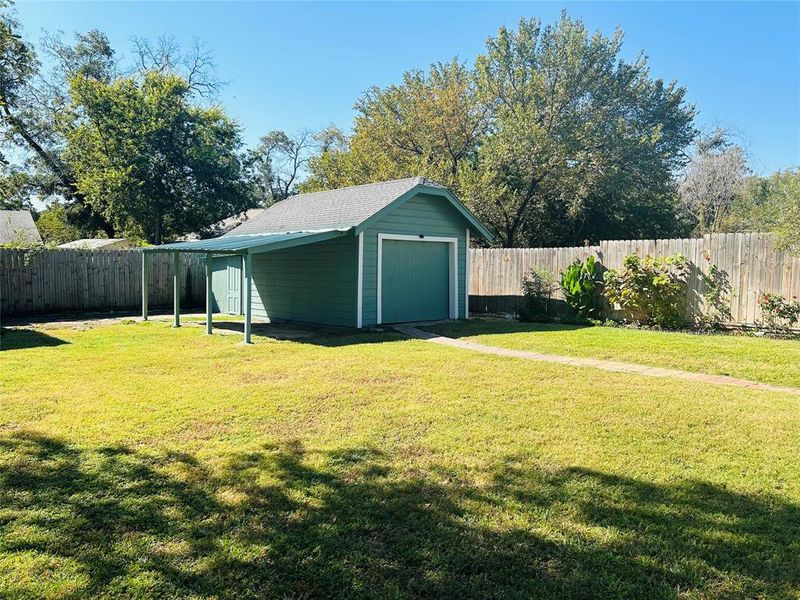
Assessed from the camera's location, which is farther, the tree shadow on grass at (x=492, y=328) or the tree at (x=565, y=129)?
the tree at (x=565, y=129)

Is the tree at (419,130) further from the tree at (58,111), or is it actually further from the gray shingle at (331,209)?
the tree at (58,111)

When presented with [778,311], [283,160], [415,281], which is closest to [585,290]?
[778,311]

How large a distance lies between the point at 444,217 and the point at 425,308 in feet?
7.53

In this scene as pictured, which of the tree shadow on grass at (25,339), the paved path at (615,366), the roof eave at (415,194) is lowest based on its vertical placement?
the paved path at (615,366)

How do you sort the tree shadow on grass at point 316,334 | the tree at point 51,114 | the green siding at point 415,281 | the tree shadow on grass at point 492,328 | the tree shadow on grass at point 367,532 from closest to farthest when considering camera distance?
1. the tree shadow on grass at point 367,532
2. the tree shadow on grass at point 316,334
3. the tree shadow on grass at point 492,328
4. the green siding at point 415,281
5. the tree at point 51,114

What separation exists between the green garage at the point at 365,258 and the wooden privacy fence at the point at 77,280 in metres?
2.92

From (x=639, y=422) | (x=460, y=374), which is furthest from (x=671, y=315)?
(x=639, y=422)

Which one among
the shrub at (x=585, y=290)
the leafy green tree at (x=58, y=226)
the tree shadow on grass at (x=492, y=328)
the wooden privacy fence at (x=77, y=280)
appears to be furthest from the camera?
the leafy green tree at (x=58, y=226)

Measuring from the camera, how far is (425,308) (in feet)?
44.0

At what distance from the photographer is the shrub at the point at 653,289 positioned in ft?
37.9

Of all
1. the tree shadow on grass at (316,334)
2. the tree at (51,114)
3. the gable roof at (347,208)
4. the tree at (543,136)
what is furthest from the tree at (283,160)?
the tree shadow on grass at (316,334)

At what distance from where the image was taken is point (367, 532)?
9.98ft

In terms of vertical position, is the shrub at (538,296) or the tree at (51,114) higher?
the tree at (51,114)

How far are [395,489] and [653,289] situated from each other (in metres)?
9.84
